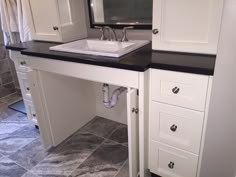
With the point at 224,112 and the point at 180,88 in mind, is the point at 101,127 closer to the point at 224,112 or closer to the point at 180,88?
the point at 180,88

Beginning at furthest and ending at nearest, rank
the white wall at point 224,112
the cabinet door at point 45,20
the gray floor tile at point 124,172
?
the cabinet door at point 45,20
the gray floor tile at point 124,172
the white wall at point 224,112

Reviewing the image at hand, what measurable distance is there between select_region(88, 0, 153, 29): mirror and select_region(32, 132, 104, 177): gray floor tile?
1.03 meters

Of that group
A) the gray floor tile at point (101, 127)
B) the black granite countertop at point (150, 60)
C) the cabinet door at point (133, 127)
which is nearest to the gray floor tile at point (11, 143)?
the gray floor tile at point (101, 127)

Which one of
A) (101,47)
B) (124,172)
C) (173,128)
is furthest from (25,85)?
(173,128)

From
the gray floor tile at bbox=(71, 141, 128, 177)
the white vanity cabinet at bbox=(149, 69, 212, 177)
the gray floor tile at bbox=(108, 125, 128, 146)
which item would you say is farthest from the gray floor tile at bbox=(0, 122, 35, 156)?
the white vanity cabinet at bbox=(149, 69, 212, 177)

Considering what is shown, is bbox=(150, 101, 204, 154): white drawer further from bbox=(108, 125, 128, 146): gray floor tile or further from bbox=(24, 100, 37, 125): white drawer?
bbox=(24, 100, 37, 125): white drawer

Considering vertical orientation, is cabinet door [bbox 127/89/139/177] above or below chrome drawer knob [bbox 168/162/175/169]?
above

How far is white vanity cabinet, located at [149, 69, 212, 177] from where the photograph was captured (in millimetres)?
1057

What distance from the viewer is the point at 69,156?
5.64 ft

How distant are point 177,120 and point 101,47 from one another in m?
0.83

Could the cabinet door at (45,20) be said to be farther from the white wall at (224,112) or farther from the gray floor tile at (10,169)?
the white wall at (224,112)

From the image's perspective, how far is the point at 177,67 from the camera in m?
1.04

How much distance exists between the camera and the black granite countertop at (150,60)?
1024mm

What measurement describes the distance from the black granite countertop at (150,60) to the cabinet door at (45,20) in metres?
0.35
